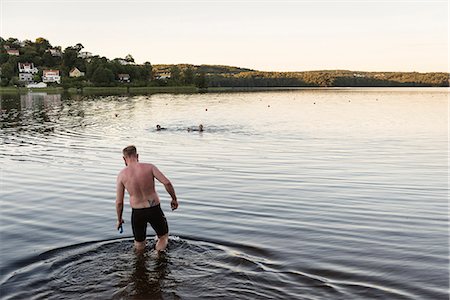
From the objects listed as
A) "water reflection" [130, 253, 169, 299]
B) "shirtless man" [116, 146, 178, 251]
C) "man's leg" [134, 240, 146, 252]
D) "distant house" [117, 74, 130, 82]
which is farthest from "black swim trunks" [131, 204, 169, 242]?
"distant house" [117, 74, 130, 82]

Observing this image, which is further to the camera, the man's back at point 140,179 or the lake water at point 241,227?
the man's back at point 140,179

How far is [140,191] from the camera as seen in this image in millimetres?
9102

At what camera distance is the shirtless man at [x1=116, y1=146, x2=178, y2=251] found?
9008 millimetres

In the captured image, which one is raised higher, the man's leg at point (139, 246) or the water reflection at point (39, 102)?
the water reflection at point (39, 102)

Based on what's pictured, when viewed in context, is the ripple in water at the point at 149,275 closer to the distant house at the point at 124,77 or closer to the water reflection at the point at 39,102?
the water reflection at the point at 39,102

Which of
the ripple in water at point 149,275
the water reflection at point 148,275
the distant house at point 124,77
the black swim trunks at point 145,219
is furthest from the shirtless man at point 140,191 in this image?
the distant house at point 124,77

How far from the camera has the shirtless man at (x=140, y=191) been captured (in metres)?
9.01

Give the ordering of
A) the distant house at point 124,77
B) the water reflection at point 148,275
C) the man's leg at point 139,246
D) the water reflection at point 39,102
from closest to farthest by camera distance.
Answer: the water reflection at point 148,275, the man's leg at point 139,246, the water reflection at point 39,102, the distant house at point 124,77

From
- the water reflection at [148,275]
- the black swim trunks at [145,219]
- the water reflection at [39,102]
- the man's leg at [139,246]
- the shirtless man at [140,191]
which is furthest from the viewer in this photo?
the water reflection at [39,102]

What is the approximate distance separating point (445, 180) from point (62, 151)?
19.8 meters

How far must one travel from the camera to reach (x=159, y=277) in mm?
8445

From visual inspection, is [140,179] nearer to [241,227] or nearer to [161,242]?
[161,242]

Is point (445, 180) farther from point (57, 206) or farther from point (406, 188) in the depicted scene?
point (57, 206)

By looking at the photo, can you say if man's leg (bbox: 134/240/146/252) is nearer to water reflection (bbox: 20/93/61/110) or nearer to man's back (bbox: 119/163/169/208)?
man's back (bbox: 119/163/169/208)
